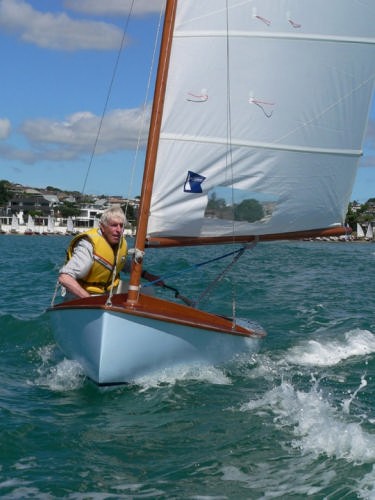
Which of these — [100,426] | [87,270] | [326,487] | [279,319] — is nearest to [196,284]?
[279,319]

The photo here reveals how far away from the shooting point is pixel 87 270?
24.6ft

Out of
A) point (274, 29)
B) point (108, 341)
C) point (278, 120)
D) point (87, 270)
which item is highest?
point (274, 29)

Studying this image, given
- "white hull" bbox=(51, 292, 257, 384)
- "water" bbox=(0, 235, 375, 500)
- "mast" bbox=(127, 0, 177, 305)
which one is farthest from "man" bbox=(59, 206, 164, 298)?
"water" bbox=(0, 235, 375, 500)

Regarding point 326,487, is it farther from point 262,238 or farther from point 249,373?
point 262,238

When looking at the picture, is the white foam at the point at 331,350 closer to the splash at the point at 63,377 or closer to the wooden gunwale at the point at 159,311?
the wooden gunwale at the point at 159,311

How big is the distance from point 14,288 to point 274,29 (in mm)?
10258

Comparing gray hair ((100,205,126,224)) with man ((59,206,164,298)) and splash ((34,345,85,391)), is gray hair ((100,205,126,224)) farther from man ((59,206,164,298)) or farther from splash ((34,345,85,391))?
splash ((34,345,85,391))

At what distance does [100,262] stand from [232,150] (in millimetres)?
1718

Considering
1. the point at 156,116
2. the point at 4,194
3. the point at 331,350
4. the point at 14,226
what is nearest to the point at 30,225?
the point at 14,226

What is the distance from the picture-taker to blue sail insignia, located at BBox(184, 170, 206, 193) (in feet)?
25.4

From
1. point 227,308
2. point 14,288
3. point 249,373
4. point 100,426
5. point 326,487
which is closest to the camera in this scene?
point 326,487

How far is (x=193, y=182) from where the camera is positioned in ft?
25.5

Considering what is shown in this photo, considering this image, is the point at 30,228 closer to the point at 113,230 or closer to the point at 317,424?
the point at 113,230

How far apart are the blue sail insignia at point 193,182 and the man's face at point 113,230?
755 millimetres
